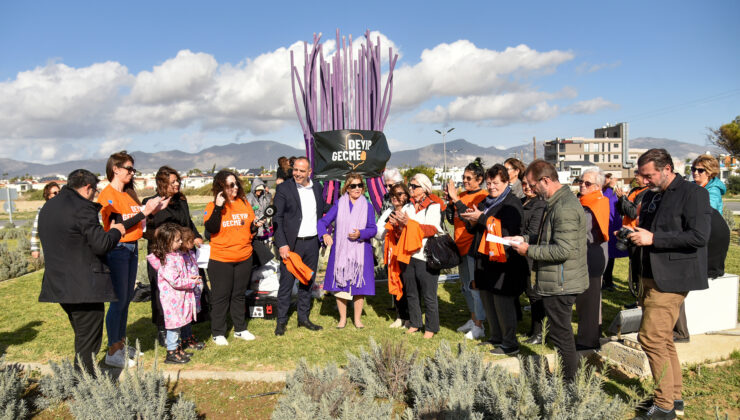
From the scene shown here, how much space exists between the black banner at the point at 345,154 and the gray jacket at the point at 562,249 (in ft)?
11.6

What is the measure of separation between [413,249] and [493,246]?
37.7 inches

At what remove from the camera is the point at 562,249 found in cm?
326

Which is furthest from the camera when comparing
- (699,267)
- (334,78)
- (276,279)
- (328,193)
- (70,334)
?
(334,78)

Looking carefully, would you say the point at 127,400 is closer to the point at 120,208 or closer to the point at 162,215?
the point at 120,208

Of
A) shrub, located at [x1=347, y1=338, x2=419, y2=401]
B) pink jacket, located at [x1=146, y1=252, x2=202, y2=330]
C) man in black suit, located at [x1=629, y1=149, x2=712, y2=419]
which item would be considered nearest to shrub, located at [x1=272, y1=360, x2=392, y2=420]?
shrub, located at [x1=347, y1=338, x2=419, y2=401]

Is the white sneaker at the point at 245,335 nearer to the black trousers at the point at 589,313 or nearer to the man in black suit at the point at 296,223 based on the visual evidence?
the man in black suit at the point at 296,223

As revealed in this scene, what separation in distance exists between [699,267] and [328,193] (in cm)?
451

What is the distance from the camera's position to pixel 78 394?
10.4 ft

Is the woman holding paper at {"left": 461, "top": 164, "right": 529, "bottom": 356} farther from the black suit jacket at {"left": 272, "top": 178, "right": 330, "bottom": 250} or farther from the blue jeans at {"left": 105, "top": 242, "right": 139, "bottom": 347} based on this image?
the blue jeans at {"left": 105, "top": 242, "right": 139, "bottom": 347}

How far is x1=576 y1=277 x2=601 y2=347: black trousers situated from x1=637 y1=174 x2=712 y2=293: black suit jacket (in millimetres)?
1104

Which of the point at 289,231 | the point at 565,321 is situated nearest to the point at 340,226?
the point at 289,231

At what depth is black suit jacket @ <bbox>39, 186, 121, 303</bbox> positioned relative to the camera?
3.47m

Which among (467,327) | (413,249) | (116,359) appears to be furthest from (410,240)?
(116,359)

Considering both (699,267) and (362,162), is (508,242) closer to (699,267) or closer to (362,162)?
(699,267)
